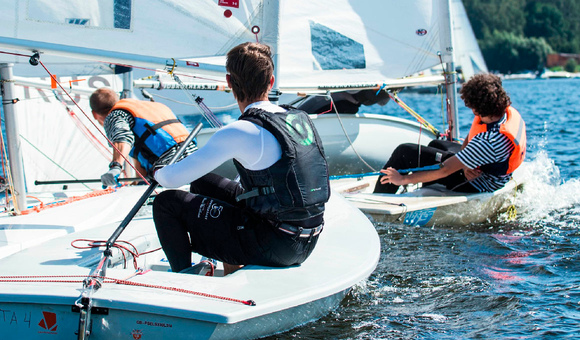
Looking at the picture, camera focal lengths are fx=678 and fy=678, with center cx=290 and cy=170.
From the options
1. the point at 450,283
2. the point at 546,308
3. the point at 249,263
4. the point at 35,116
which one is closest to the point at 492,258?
the point at 450,283

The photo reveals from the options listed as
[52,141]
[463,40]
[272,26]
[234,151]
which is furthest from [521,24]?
[234,151]

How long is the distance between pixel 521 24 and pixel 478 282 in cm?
7468

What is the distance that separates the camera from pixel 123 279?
2.38 meters

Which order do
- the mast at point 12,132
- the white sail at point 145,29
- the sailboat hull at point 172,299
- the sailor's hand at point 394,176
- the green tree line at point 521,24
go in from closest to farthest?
the sailboat hull at point 172,299
the white sail at point 145,29
the mast at point 12,132
the sailor's hand at point 394,176
the green tree line at point 521,24

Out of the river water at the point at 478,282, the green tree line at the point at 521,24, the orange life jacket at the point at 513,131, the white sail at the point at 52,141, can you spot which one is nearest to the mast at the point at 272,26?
the river water at the point at 478,282

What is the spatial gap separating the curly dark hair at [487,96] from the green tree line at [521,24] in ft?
202

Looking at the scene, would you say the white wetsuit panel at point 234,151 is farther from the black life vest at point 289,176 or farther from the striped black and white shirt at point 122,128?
the striped black and white shirt at point 122,128

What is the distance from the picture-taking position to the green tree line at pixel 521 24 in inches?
2539

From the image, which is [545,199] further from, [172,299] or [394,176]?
[172,299]

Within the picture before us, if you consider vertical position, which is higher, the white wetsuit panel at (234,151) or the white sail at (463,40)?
the white sail at (463,40)

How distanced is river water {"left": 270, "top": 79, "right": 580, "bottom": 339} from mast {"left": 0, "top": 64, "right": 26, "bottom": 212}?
1850 millimetres

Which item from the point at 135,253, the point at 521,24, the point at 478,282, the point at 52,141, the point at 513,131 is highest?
the point at 521,24

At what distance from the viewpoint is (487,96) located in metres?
4.49

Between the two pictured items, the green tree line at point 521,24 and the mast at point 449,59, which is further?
the green tree line at point 521,24
